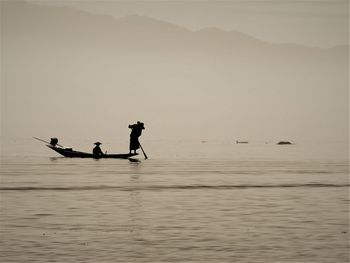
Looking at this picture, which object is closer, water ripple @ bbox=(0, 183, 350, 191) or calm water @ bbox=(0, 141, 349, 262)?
calm water @ bbox=(0, 141, 349, 262)

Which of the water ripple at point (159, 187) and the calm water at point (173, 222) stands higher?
the water ripple at point (159, 187)

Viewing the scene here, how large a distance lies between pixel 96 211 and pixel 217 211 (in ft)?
13.0

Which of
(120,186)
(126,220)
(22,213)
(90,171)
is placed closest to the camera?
(126,220)

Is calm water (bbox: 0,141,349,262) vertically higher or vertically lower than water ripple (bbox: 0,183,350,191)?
lower

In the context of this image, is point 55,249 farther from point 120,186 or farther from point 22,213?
point 120,186

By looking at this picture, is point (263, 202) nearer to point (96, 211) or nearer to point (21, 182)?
point (96, 211)

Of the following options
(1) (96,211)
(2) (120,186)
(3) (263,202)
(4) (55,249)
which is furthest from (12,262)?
(2) (120,186)

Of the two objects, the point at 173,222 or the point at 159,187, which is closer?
the point at 173,222

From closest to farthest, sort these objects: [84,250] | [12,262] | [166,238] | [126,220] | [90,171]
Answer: [12,262]
[84,250]
[166,238]
[126,220]
[90,171]

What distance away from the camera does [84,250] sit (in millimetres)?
17375

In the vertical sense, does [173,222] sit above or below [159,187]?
below

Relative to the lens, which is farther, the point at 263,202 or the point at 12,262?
the point at 263,202

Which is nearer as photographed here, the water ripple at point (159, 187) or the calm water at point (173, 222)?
the calm water at point (173, 222)

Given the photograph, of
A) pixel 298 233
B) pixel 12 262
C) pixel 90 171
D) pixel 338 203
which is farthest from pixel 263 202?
pixel 90 171
